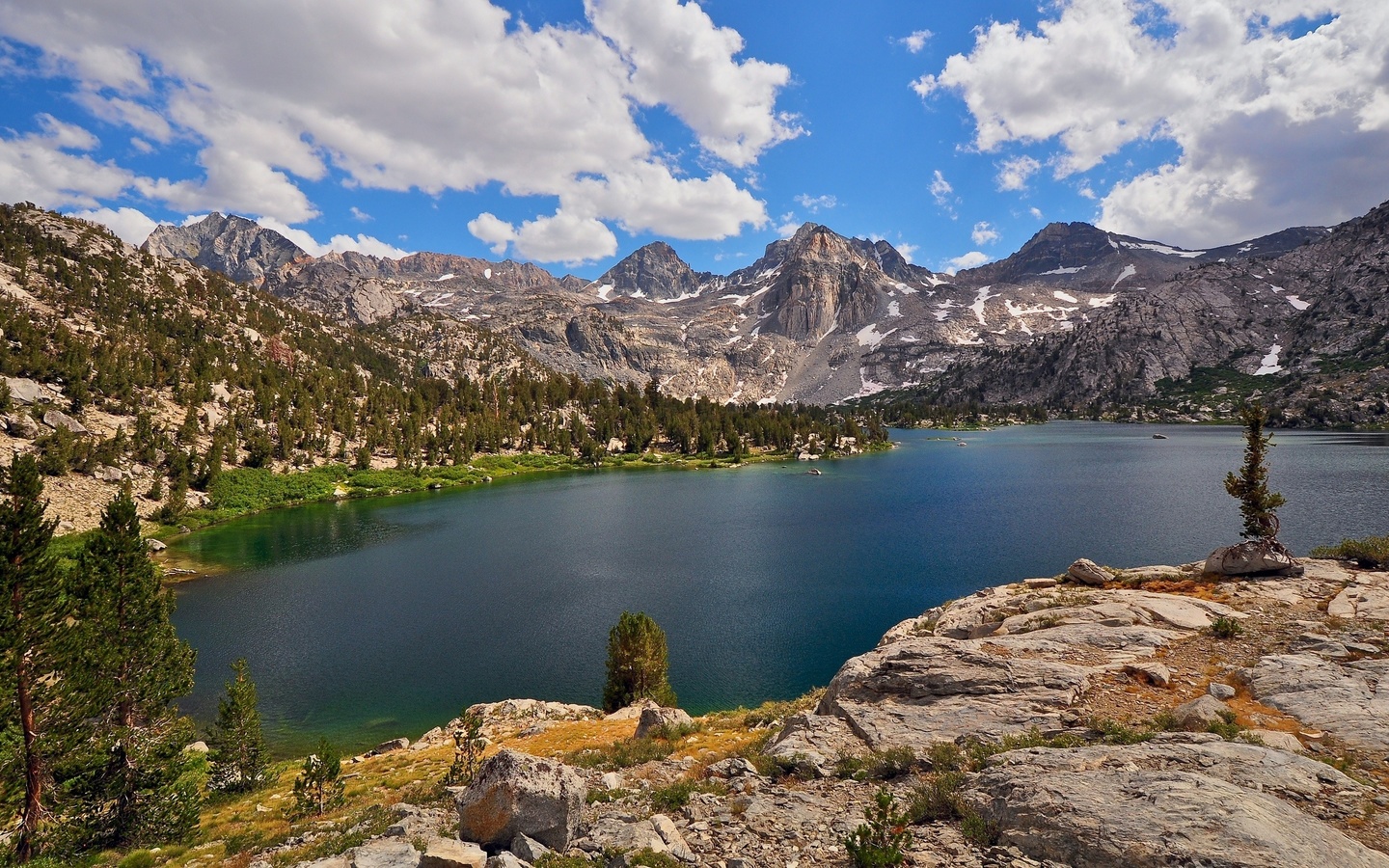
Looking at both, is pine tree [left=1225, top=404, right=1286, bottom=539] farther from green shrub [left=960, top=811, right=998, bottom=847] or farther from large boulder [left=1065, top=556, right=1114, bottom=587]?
green shrub [left=960, top=811, right=998, bottom=847]

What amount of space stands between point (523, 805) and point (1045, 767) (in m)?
11.0

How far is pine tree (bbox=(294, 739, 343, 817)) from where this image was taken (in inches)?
717

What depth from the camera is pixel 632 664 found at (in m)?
31.4

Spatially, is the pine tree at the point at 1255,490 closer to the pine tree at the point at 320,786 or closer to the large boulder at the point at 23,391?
the pine tree at the point at 320,786

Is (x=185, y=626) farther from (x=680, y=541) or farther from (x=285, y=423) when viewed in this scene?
(x=285, y=423)

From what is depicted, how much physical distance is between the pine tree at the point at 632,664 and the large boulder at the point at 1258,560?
2737cm

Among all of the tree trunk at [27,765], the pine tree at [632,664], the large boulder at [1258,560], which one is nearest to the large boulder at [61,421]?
the tree trunk at [27,765]

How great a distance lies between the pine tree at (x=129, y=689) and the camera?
1806 centimetres

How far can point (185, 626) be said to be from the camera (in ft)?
151

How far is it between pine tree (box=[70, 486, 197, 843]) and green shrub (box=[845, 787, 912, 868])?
68.9 feet

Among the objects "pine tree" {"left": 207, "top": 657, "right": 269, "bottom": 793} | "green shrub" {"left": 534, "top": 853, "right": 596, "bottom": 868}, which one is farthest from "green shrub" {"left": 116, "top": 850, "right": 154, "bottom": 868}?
"green shrub" {"left": 534, "top": 853, "right": 596, "bottom": 868}

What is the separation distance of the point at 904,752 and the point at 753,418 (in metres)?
183

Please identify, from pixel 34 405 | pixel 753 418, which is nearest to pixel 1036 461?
pixel 753 418

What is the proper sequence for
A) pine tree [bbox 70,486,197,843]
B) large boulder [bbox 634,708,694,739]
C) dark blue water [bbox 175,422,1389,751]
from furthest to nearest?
dark blue water [bbox 175,422,1389,751]
large boulder [bbox 634,708,694,739]
pine tree [bbox 70,486,197,843]
